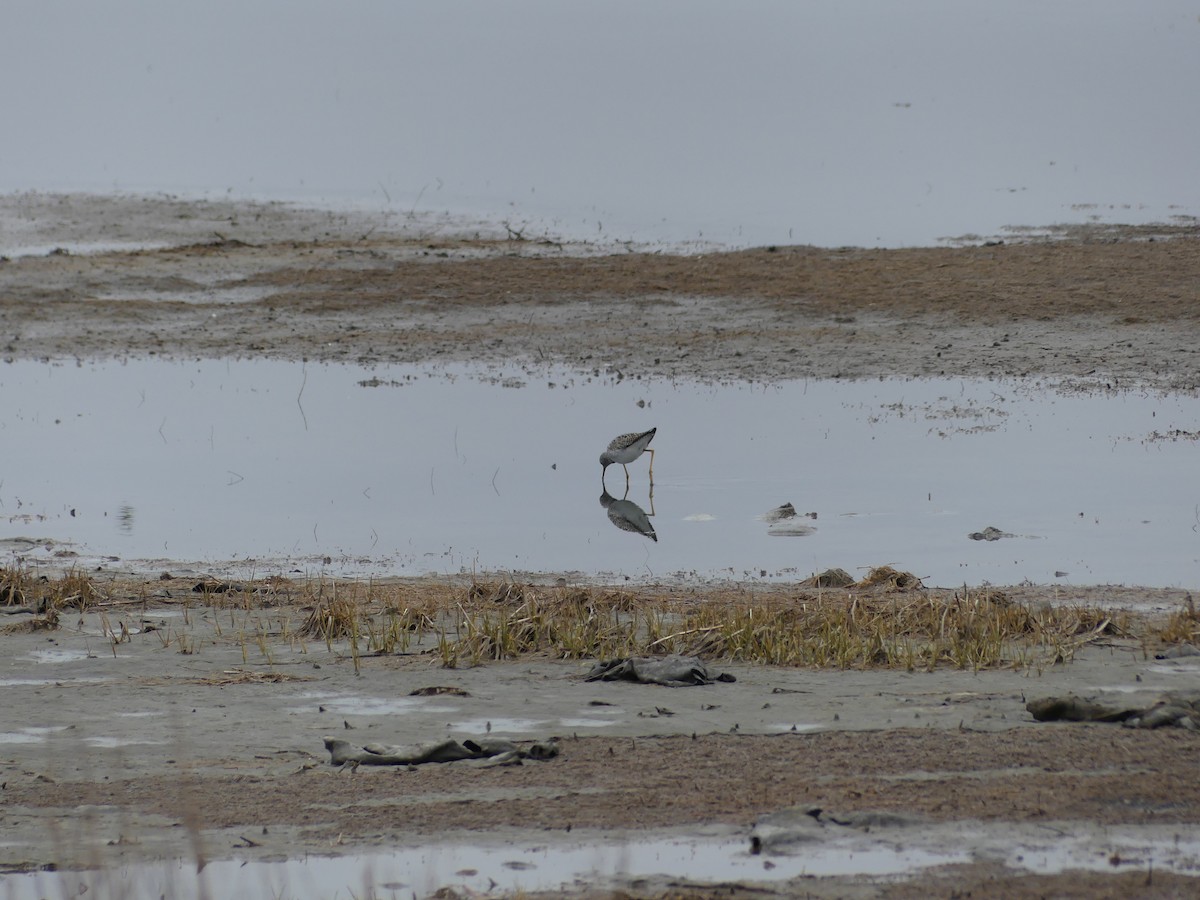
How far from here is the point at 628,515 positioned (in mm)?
12469

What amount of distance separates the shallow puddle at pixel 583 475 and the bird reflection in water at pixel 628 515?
77 mm

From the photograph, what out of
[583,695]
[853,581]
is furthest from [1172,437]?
[583,695]

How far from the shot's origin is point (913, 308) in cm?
2003

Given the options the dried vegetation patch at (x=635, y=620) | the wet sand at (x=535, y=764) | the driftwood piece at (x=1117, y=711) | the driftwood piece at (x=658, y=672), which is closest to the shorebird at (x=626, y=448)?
the dried vegetation patch at (x=635, y=620)

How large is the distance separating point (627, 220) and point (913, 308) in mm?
9154

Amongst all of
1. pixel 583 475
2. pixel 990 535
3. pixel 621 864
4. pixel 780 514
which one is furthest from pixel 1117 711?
pixel 583 475

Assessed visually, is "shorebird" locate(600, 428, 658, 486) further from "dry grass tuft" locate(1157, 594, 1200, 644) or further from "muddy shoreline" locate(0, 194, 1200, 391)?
"dry grass tuft" locate(1157, 594, 1200, 644)

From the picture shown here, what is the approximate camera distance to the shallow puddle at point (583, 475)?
36.4ft

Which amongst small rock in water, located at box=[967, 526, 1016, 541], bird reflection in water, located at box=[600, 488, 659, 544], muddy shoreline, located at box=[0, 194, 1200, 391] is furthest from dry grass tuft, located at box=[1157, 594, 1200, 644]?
muddy shoreline, located at box=[0, 194, 1200, 391]

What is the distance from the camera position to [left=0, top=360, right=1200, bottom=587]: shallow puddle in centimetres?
1109

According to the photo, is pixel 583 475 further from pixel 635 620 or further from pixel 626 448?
pixel 635 620

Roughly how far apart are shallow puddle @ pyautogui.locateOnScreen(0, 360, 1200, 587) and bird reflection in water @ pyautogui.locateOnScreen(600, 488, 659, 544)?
0.08 meters

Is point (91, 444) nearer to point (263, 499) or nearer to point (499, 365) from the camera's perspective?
point (263, 499)

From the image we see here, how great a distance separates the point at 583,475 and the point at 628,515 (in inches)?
52.4
